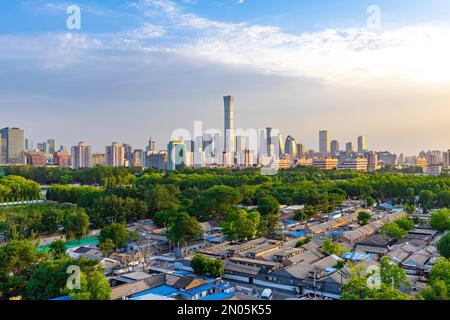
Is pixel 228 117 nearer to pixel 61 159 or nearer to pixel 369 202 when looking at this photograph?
pixel 61 159

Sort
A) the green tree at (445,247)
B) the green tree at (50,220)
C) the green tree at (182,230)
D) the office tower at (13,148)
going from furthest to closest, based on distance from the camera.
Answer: the office tower at (13,148) < the green tree at (50,220) < the green tree at (182,230) < the green tree at (445,247)

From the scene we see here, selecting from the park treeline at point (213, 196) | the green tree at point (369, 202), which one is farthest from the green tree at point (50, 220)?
the green tree at point (369, 202)

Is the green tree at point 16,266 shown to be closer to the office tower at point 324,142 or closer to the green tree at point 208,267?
the green tree at point 208,267

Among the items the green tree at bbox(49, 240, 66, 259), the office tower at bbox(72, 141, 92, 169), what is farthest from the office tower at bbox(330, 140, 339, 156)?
the green tree at bbox(49, 240, 66, 259)

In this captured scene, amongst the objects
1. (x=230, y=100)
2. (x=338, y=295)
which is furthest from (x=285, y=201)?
(x=230, y=100)

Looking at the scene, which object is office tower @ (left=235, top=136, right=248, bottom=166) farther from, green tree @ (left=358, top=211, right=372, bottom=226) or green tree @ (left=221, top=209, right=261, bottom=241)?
green tree @ (left=221, top=209, right=261, bottom=241)
